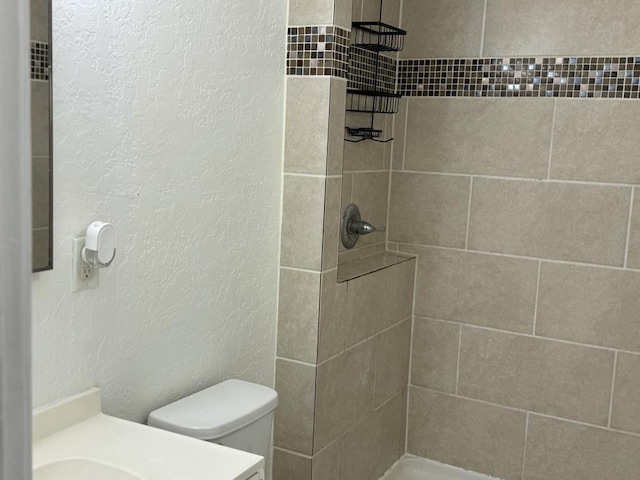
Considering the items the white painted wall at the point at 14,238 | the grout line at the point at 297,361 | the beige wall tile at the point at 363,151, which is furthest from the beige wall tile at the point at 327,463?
the white painted wall at the point at 14,238

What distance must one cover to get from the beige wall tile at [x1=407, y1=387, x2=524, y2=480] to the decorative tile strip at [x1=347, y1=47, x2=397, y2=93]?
1.27 metres

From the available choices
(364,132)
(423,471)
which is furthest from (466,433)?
(364,132)

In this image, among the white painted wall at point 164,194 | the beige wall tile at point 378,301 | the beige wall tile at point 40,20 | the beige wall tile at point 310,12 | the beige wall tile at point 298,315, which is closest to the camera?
the beige wall tile at point 40,20

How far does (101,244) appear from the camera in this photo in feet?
4.95

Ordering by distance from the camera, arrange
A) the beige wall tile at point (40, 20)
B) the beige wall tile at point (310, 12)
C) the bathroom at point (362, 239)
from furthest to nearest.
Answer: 1. the beige wall tile at point (310, 12)
2. the bathroom at point (362, 239)
3. the beige wall tile at point (40, 20)

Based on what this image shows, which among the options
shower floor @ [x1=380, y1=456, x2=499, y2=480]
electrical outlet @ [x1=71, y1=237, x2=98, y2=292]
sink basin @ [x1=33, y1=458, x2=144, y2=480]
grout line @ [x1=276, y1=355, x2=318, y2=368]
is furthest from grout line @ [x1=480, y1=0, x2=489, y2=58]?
sink basin @ [x1=33, y1=458, x2=144, y2=480]

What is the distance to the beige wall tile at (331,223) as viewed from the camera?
2.24m

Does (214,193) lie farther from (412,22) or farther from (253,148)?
(412,22)

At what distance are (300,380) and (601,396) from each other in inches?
45.7

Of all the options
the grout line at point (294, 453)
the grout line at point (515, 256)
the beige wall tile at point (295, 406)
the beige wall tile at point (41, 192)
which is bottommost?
the grout line at point (294, 453)

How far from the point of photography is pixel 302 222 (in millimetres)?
2266

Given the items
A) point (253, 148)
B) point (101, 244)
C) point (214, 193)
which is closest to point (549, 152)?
point (253, 148)

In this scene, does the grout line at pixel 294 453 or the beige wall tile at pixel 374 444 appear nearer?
the grout line at pixel 294 453

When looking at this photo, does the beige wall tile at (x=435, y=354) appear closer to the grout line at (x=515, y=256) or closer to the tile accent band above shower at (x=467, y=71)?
the grout line at (x=515, y=256)
